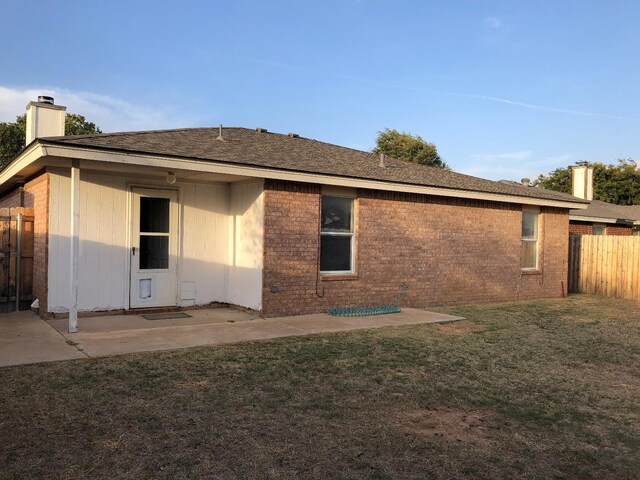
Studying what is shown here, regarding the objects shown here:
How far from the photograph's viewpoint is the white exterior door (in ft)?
32.6

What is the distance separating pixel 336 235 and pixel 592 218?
48.2 feet

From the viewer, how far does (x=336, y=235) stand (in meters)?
11.0

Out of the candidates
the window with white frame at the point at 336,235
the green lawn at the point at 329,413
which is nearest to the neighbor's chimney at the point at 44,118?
the window with white frame at the point at 336,235

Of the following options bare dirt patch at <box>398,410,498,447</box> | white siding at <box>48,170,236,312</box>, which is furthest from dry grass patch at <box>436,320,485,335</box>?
white siding at <box>48,170,236,312</box>

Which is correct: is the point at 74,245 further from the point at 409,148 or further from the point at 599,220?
the point at 409,148

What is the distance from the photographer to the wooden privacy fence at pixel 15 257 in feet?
32.9

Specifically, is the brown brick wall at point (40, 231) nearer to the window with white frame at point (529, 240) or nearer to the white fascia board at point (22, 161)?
the white fascia board at point (22, 161)

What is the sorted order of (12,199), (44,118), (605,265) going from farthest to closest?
(605,265) < (12,199) < (44,118)

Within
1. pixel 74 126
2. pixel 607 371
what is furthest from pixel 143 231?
pixel 74 126

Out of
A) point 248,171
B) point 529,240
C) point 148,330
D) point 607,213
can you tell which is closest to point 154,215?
point 248,171

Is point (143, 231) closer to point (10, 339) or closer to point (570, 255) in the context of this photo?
point (10, 339)

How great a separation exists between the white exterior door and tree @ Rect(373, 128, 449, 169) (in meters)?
38.0

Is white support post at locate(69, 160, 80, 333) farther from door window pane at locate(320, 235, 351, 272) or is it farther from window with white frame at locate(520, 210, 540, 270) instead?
window with white frame at locate(520, 210, 540, 270)

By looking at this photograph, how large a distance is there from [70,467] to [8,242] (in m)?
7.86
